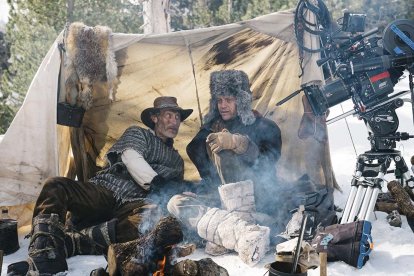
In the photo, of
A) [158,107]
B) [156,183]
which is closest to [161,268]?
[156,183]

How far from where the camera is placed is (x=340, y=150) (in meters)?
9.55

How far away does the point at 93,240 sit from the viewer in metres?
4.77

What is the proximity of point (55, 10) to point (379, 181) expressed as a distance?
461 inches

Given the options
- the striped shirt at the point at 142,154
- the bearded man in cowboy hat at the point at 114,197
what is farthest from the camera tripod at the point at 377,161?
the striped shirt at the point at 142,154

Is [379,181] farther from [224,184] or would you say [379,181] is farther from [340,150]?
[340,150]

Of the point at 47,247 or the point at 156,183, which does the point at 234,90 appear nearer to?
the point at 156,183

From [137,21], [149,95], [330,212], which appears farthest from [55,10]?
[330,212]

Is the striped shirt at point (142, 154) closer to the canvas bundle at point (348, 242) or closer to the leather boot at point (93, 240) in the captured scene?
the leather boot at point (93, 240)

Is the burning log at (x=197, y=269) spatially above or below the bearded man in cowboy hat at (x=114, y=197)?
below

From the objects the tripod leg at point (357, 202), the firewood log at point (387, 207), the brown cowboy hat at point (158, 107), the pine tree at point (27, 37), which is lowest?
the firewood log at point (387, 207)

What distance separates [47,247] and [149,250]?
105 centimetres

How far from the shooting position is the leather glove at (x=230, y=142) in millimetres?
5285

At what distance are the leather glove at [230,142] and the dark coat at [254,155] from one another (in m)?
0.06

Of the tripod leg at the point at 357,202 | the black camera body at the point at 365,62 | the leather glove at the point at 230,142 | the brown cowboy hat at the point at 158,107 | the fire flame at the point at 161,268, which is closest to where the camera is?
the fire flame at the point at 161,268
